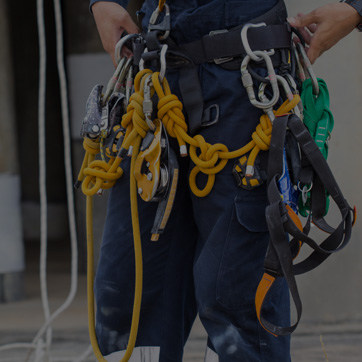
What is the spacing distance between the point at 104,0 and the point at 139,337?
88 centimetres

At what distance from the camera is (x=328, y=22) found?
1833 mm

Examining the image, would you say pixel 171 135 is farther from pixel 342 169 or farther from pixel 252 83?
pixel 342 169

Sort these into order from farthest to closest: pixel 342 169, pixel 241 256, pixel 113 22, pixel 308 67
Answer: pixel 342 169 → pixel 113 22 → pixel 308 67 → pixel 241 256

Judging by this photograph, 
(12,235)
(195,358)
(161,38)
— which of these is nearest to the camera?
(161,38)

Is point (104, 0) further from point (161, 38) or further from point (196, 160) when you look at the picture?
point (196, 160)

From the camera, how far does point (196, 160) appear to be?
1.82m

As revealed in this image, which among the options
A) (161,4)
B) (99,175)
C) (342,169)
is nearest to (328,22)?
(161,4)

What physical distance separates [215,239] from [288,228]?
0.20m

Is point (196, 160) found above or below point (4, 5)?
below

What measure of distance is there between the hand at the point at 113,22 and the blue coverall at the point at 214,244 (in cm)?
7

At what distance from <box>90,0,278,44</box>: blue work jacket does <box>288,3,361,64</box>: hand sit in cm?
10

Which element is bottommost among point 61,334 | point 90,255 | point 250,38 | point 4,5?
point 61,334

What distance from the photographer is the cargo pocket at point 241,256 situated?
180cm

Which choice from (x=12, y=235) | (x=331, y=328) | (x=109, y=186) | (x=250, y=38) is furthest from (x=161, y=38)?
(x=12, y=235)
